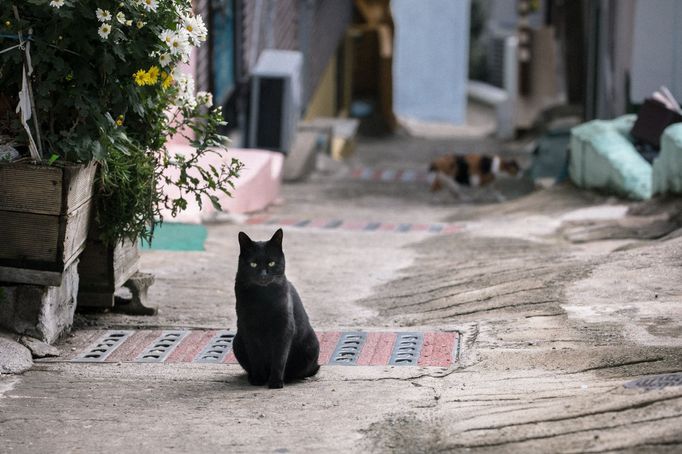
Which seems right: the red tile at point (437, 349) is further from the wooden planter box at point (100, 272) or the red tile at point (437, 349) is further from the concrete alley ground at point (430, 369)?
the wooden planter box at point (100, 272)

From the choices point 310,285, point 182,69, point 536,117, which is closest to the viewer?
point 310,285

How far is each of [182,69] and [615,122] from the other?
4.73 m

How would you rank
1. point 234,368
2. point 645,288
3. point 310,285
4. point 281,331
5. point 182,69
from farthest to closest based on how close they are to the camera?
point 182,69 → point 310,285 → point 645,288 → point 234,368 → point 281,331

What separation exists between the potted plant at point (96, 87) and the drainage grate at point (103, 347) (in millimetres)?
521

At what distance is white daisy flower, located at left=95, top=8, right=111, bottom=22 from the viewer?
202 inches

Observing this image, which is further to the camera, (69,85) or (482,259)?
(482,259)

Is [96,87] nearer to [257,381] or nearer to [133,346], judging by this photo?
[133,346]

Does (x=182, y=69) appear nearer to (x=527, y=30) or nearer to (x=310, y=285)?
(x=310, y=285)

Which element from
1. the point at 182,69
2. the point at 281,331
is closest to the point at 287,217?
the point at 182,69

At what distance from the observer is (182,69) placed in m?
11.3

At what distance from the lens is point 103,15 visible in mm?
5145

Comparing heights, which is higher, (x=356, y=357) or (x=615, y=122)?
(x=615, y=122)

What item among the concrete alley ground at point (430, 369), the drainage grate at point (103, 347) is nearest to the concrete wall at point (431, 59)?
the concrete alley ground at point (430, 369)

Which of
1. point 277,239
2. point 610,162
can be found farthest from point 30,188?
point 610,162
